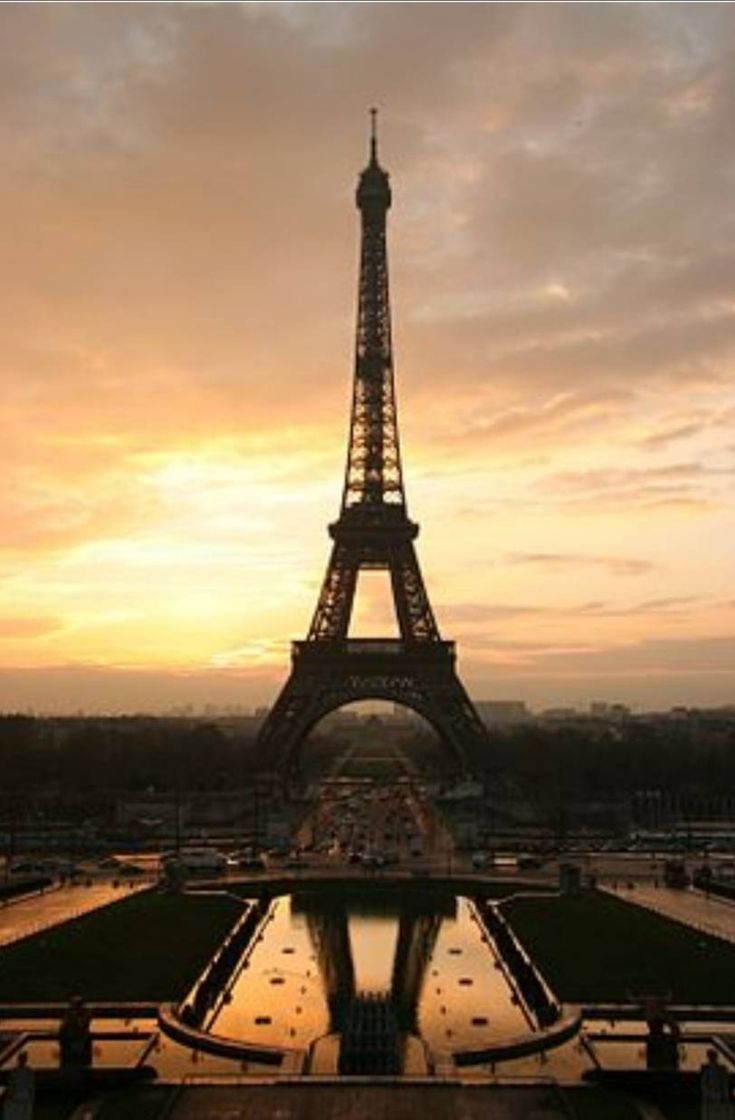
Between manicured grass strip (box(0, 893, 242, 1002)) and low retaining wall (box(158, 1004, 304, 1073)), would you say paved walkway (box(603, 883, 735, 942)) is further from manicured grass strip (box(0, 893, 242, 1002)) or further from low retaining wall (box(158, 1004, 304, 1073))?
low retaining wall (box(158, 1004, 304, 1073))

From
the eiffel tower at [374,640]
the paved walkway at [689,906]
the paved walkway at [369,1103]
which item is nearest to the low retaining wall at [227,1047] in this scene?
the paved walkway at [369,1103]

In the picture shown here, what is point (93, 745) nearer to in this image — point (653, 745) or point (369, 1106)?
point (653, 745)

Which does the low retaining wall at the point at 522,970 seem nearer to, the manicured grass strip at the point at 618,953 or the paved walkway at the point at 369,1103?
the manicured grass strip at the point at 618,953

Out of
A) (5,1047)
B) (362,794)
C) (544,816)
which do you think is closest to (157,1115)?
(5,1047)

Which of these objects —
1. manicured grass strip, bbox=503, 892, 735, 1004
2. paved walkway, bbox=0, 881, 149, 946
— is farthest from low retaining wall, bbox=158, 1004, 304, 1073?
paved walkway, bbox=0, 881, 149, 946

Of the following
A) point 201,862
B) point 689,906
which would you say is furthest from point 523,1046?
point 201,862
